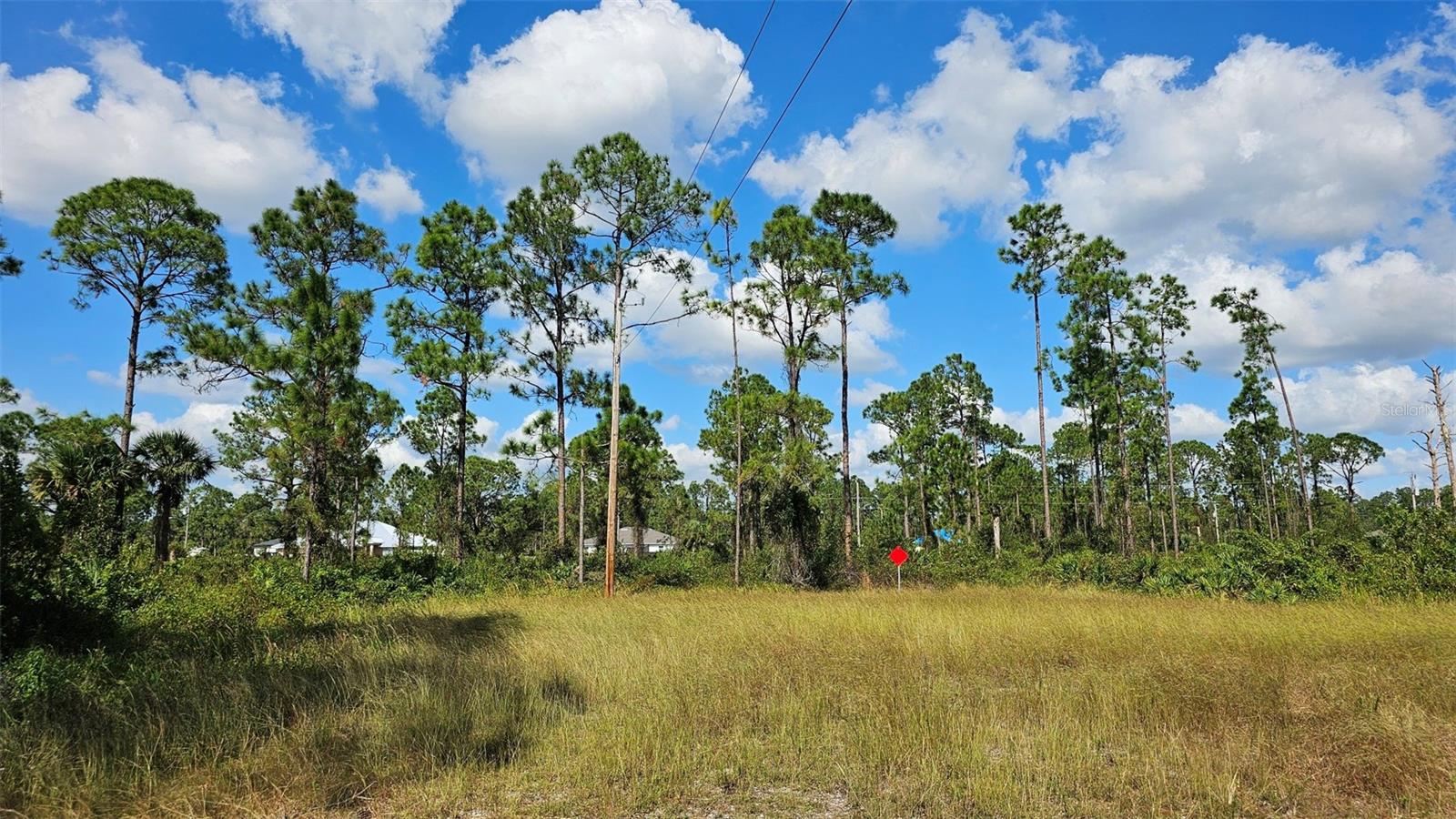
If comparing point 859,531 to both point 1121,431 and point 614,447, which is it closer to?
point 1121,431

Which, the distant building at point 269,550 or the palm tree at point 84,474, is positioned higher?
the palm tree at point 84,474

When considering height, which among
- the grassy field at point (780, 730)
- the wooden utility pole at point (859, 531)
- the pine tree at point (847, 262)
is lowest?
the wooden utility pole at point (859, 531)

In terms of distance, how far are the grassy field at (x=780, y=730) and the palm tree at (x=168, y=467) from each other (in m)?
16.0

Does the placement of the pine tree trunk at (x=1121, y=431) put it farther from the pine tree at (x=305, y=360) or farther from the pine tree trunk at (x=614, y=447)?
the pine tree at (x=305, y=360)

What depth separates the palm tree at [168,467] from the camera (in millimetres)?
20984

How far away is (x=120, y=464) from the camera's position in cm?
1881

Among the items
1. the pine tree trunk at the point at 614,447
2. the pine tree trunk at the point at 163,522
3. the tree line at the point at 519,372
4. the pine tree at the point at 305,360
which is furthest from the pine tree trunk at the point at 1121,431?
the pine tree trunk at the point at 163,522

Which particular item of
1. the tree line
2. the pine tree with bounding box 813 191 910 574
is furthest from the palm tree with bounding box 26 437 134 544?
the pine tree with bounding box 813 191 910 574

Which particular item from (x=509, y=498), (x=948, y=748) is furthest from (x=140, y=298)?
(x=948, y=748)

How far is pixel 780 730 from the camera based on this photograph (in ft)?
19.1

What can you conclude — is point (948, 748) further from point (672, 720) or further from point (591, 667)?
point (591, 667)

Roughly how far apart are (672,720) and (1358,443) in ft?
244

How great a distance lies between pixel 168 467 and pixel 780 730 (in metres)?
23.4

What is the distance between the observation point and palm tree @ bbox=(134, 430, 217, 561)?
826 inches
